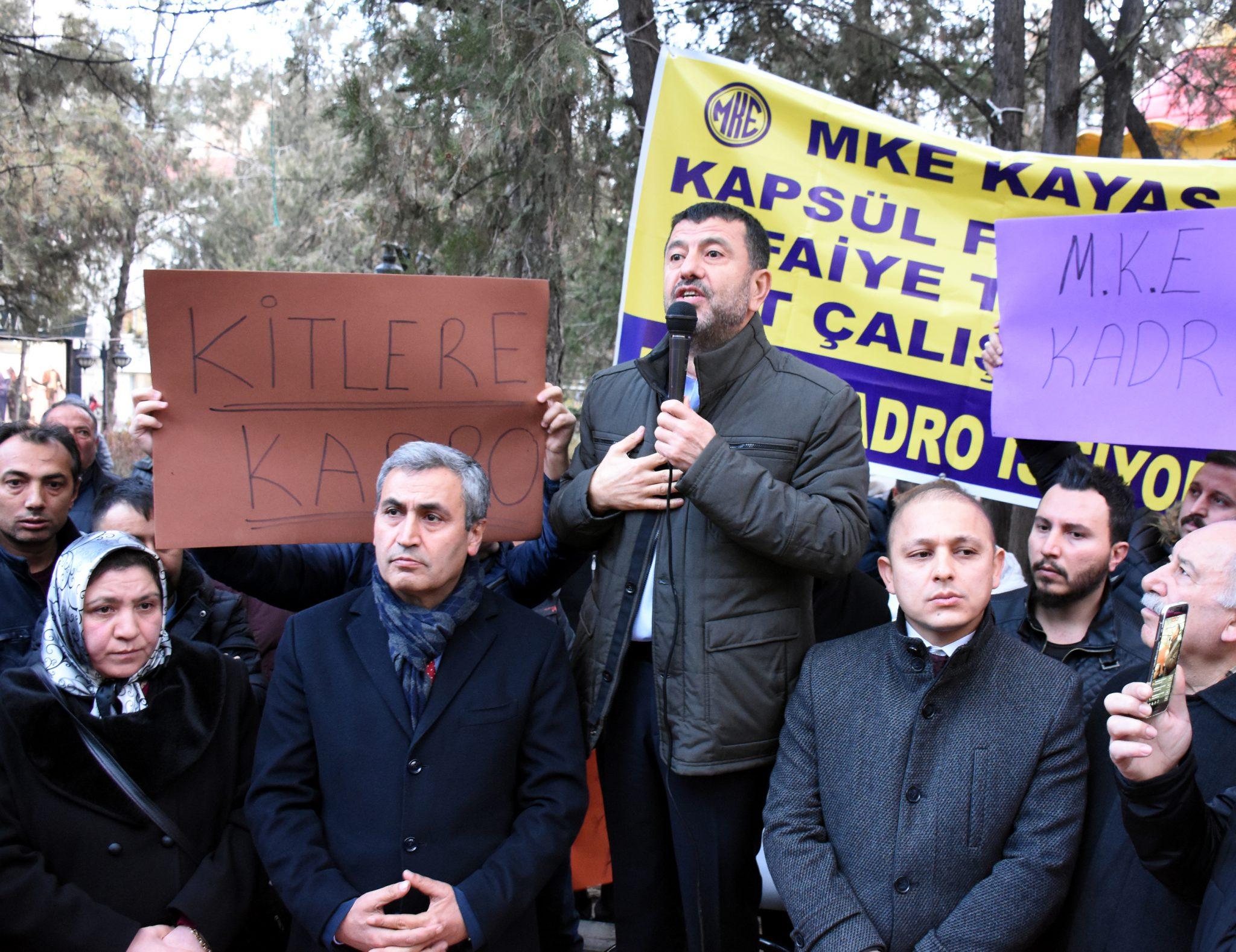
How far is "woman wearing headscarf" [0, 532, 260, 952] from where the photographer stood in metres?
2.40

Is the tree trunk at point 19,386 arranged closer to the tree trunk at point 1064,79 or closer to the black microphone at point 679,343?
the tree trunk at point 1064,79

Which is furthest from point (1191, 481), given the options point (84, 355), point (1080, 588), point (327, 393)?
point (84, 355)

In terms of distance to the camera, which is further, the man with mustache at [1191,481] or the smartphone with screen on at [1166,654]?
the man with mustache at [1191,481]

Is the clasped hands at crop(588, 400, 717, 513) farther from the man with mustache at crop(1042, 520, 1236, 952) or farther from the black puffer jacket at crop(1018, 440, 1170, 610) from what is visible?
the black puffer jacket at crop(1018, 440, 1170, 610)

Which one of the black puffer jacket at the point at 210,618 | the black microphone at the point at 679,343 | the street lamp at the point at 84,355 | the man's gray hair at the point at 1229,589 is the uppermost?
the street lamp at the point at 84,355

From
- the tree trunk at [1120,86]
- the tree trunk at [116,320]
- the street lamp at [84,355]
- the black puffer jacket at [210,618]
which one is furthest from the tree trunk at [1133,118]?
the tree trunk at [116,320]

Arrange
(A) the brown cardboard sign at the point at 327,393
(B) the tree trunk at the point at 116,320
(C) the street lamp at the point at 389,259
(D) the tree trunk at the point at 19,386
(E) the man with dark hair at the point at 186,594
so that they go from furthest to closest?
(B) the tree trunk at the point at 116,320, (D) the tree trunk at the point at 19,386, (C) the street lamp at the point at 389,259, (E) the man with dark hair at the point at 186,594, (A) the brown cardboard sign at the point at 327,393

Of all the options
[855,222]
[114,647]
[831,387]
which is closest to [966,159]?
[855,222]

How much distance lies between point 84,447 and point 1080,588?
14.6ft

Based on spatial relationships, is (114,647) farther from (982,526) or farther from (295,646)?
(982,526)

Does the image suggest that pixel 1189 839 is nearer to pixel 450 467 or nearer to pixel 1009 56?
pixel 450 467

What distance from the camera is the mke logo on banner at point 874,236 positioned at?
4.07 m

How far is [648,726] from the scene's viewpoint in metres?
2.67

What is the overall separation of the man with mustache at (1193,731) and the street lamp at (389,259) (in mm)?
3651
